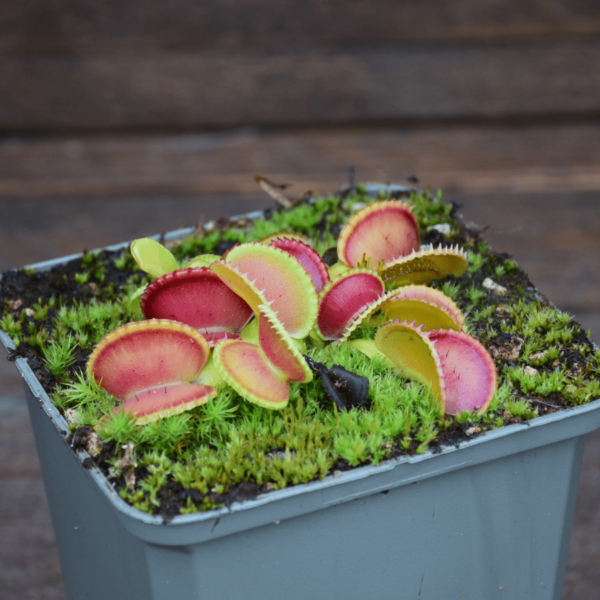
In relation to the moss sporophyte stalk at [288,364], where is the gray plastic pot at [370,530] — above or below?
below

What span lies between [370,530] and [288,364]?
0.14m

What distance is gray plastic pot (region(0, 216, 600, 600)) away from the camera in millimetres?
469

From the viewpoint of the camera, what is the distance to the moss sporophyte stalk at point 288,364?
1.61 ft

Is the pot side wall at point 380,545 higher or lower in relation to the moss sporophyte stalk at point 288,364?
lower

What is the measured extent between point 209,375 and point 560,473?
31 centimetres

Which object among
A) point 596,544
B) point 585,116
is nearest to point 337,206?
point 596,544

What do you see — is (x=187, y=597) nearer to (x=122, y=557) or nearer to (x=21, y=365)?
(x=122, y=557)

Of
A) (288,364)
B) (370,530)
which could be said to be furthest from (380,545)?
(288,364)

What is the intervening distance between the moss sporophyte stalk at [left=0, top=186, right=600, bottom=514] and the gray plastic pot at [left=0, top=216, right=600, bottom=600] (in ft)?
0.05

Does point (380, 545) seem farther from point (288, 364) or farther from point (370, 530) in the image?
point (288, 364)

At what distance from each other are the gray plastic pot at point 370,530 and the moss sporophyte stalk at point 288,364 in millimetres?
16

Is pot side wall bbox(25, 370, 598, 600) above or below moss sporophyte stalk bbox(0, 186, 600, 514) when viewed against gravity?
below

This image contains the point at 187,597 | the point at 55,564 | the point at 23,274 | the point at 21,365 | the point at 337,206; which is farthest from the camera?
the point at 55,564

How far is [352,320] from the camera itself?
0.58 meters
